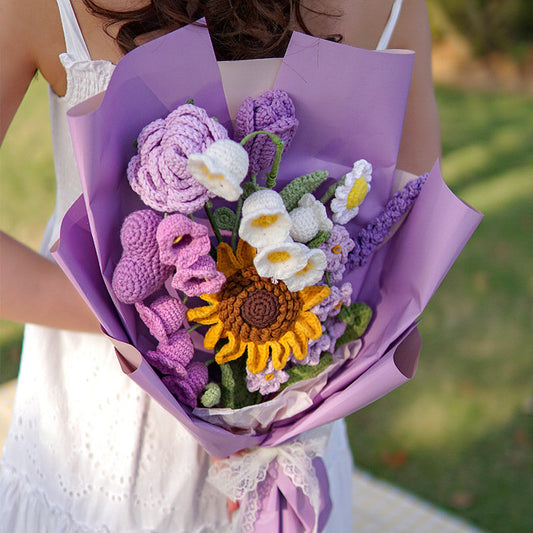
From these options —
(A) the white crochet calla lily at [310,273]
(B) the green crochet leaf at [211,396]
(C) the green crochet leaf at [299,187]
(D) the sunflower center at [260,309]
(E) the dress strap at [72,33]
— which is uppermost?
(E) the dress strap at [72,33]

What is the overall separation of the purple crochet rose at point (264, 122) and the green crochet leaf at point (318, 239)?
4.8 inches

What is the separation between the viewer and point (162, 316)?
3.03ft

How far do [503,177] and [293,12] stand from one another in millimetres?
3951

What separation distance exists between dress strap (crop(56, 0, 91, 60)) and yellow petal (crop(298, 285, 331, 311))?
0.50 metres

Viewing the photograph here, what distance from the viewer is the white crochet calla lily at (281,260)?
0.84m

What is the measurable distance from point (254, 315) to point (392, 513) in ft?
6.03

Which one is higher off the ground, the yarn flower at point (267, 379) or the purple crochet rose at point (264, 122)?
the purple crochet rose at point (264, 122)

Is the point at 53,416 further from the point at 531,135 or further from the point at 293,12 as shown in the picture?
the point at 531,135

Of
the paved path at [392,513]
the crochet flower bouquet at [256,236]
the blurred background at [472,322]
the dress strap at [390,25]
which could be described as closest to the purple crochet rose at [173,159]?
the crochet flower bouquet at [256,236]

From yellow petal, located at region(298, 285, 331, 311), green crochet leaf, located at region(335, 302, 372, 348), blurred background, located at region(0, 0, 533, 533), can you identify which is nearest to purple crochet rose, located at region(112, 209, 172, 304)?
yellow petal, located at region(298, 285, 331, 311)

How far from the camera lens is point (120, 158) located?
878 millimetres

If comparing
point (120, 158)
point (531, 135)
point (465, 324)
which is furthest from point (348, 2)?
point (531, 135)

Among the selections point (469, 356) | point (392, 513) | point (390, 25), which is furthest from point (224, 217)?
point (469, 356)

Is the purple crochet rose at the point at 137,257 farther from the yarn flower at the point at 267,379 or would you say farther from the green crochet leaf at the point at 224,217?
the yarn flower at the point at 267,379
